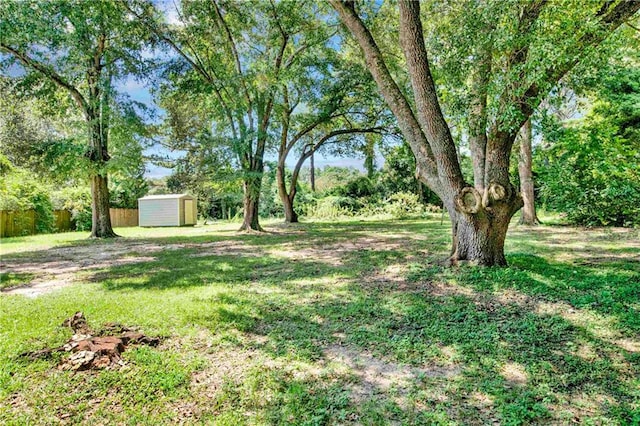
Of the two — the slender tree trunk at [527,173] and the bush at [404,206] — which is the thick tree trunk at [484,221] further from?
the bush at [404,206]

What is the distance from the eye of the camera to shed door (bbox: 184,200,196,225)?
811 inches

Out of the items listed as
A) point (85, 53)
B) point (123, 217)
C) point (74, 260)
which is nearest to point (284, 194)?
point (85, 53)

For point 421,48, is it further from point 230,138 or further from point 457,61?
point 230,138

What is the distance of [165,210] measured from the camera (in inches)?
786

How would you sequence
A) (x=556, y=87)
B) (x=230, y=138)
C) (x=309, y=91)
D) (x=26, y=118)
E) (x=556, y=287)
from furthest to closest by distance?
(x=26, y=118) → (x=309, y=91) → (x=230, y=138) → (x=556, y=87) → (x=556, y=287)

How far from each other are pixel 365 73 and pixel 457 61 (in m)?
7.70

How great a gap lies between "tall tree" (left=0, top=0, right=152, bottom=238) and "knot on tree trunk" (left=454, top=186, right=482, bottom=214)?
9.52 m

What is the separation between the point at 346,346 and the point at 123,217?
2091cm

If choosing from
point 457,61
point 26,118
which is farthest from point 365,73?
point 26,118

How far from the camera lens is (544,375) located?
7.57 feet

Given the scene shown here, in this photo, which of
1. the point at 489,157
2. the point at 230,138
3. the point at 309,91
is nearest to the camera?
the point at 489,157

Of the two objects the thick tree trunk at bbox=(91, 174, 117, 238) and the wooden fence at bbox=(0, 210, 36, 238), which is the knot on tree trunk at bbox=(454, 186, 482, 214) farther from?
the wooden fence at bbox=(0, 210, 36, 238)

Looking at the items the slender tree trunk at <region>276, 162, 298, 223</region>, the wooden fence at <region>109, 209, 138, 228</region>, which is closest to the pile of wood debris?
the slender tree trunk at <region>276, 162, 298, 223</region>

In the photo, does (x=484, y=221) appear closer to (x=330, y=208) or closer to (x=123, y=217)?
(x=330, y=208)
